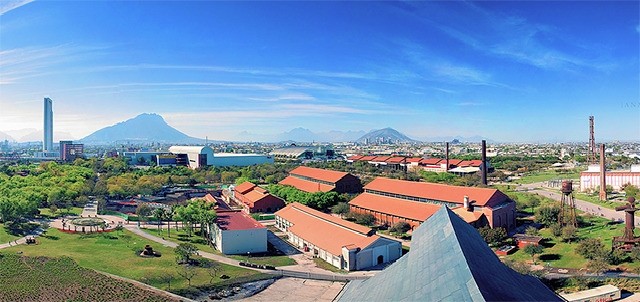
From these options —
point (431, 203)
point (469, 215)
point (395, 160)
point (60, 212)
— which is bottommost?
point (60, 212)

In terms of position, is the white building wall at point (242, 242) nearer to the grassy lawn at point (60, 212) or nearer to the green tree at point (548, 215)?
the grassy lawn at point (60, 212)

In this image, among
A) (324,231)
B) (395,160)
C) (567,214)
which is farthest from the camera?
(395,160)

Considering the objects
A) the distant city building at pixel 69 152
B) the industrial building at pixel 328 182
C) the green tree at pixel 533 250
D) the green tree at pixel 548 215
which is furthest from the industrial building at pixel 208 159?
the green tree at pixel 533 250

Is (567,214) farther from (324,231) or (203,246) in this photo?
(203,246)

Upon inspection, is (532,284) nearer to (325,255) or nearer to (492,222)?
(325,255)

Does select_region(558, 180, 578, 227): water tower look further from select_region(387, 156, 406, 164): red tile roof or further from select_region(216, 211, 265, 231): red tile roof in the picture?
select_region(387, 156, 406, 164): red tile roof

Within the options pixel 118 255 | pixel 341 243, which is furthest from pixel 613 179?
pixel 118 255
